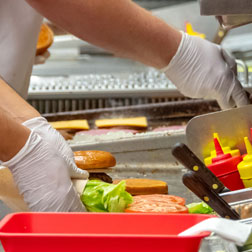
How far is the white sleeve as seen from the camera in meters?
3.11

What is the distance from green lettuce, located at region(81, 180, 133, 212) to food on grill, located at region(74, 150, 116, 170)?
0.44 metres

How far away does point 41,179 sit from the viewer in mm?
1765

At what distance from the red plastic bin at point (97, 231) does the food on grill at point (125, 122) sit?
7.49ft

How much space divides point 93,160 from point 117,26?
531mm

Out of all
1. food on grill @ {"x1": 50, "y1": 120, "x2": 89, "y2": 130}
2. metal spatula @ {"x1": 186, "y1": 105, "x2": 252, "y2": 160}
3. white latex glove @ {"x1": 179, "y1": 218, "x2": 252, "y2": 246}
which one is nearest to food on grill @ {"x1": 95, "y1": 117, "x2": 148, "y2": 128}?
food on grill @ {"x1": 50, "y1": 120, "x2": 89, "y2": 130}

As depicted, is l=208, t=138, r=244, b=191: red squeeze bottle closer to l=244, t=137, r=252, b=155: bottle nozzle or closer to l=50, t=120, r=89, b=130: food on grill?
l=244, t=137, r=252, b=155: bottle nozzle

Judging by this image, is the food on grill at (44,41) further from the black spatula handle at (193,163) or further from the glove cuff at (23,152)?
the black spatula handle at (193,163)

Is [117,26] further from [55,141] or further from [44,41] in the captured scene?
[44,41]

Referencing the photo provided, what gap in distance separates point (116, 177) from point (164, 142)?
1.23 feet

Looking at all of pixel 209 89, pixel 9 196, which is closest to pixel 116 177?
pixel 209 89

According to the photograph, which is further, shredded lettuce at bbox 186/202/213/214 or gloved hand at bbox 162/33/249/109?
gloved hand at bbox 162/33/249/109

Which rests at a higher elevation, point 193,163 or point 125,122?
point 193,163

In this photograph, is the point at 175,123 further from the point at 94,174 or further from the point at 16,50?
the point at 94,174

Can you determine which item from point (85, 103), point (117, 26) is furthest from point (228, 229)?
point (85, 103)
